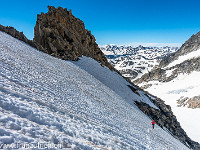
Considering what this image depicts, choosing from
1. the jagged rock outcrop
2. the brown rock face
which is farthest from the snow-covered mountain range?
the brown rock face

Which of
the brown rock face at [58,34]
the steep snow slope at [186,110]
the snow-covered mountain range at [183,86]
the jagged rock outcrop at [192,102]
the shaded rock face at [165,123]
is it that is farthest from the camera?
the jagged rock outcrop at [192,102]

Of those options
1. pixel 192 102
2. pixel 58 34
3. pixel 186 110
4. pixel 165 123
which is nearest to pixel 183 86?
pixel 192 102

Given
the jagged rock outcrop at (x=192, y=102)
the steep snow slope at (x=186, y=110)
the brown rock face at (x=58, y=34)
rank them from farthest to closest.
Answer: the jagged rock outcrop at (x=192, y=102) → the steep snow slope at (x=186, y=110) → the brown rock face at (x=58, y=34)

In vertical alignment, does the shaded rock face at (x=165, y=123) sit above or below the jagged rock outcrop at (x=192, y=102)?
below

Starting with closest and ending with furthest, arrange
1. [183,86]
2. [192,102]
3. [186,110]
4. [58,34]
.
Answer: [58,34] < [186,110] < [192,102] < [183,86]

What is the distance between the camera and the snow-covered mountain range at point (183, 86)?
60922 millimetres

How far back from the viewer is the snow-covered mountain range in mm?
60922

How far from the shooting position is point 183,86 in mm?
107500

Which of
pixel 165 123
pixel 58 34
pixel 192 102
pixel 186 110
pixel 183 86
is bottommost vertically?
pixel 165 123

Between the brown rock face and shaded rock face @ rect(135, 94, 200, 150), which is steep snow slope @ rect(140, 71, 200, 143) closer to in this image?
shaded rock face @ rect(135, 94, 200, 150)

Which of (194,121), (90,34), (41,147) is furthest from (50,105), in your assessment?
(194,121)

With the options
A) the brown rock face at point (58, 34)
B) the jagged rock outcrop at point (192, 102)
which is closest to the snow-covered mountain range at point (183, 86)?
the jagged rock outcrop at point (192, 102)

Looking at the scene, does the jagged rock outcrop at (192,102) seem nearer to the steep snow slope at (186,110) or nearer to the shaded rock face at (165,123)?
the steep snow slope at (186,110)

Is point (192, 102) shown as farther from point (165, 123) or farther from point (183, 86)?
point (165, 123)
